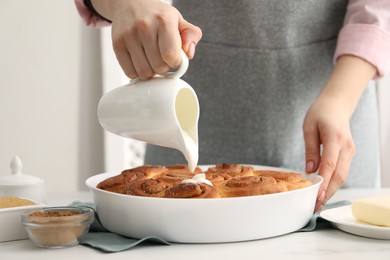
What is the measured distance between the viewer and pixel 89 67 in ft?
9.88

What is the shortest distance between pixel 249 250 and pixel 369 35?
752mm

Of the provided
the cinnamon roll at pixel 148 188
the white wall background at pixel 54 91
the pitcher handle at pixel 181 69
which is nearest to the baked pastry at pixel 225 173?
the cinnamon roll at pixel 148 188

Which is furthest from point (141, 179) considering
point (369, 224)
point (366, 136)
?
point (366, 136)

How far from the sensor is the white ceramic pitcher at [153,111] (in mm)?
1048

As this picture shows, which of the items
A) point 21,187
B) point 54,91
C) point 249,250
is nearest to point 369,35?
point 249,250

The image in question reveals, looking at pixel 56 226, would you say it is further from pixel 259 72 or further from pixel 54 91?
pixel 54 91

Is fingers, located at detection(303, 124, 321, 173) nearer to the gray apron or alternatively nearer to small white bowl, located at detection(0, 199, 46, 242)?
the gray apron

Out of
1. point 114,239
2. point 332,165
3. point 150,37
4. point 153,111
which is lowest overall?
point 114,239

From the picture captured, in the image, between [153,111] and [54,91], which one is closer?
[153,111]

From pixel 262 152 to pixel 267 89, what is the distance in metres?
0.17

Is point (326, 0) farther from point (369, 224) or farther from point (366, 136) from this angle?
point (369, 224)

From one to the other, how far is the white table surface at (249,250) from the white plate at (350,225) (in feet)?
0.03

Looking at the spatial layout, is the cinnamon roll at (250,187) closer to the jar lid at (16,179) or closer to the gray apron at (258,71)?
the jar lid at (16,179)

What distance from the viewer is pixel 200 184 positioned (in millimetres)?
1057
